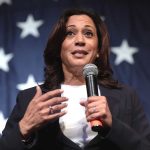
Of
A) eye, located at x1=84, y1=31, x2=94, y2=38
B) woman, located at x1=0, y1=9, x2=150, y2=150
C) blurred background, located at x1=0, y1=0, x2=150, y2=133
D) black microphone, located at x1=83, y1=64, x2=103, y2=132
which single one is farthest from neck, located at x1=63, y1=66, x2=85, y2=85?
blurred background, located at x1=0, y1=0, x2=150, y2=133

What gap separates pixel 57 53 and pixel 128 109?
39 cm

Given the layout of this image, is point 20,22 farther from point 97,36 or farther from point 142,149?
point 142,149

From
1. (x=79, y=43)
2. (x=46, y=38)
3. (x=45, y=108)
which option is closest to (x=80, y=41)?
(x=79, y=43)

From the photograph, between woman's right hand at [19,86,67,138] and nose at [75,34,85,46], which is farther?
nose at [75,34,85,46]

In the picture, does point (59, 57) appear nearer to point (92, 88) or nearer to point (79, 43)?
point (79, 43)

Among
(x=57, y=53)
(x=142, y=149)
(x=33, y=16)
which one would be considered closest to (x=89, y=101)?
(x=142, y=149)

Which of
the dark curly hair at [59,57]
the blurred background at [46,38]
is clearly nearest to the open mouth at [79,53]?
the dark curly hair at [59,57]

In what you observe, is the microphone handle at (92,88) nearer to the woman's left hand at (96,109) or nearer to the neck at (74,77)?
the woman's left hand at (96,109)

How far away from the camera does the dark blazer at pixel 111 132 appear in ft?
4.25

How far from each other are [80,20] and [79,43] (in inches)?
5.6

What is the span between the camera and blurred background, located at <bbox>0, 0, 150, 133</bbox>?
2.12 m

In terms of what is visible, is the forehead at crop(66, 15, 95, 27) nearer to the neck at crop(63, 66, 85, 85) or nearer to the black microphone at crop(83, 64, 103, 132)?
the neck at crop(63, 66, 85, 85)

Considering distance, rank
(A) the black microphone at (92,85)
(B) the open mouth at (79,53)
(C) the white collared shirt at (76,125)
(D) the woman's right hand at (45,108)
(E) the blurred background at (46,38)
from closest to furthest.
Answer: (A) the black microphone at (92,85) < (D) the woman's right hand at (45,108) < (C) the white collared shirt at (76,125) < (B) the open mouth at (79,53) < (E) the blurred background at (46,38)

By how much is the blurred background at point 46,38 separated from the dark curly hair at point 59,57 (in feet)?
1.33
